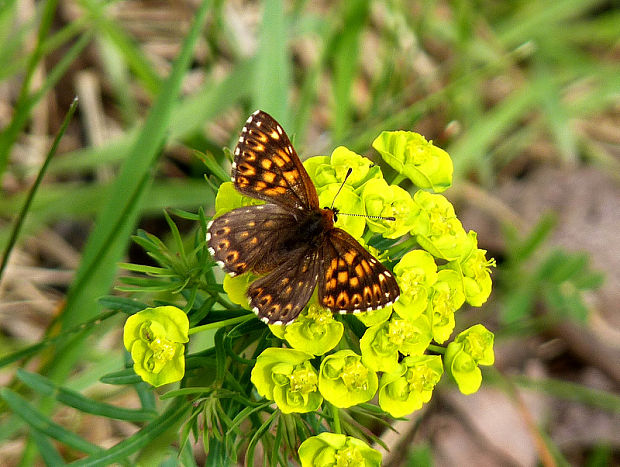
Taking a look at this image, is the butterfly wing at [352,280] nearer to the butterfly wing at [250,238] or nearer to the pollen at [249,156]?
the butterfly wing at [250,238]

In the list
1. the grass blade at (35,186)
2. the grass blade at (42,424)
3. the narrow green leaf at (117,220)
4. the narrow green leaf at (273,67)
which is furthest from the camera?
the narrow green leaf at (273,67)

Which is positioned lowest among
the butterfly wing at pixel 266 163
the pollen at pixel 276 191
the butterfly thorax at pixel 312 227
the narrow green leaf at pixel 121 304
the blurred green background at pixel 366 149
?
the blurred green background at pixel 366 149

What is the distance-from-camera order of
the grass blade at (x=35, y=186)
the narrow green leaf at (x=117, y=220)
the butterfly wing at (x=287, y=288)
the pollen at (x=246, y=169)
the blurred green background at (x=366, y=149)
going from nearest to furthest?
the butterfly wing at (x=287, y=288) < the pollen at (x=246, y=169) < the grass blade at (x=35, y=186) < the narrow green leaf at (x=117, y=220) < the blurred green background at (x=366, y=149)

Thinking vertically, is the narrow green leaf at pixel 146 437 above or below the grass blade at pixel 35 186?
below

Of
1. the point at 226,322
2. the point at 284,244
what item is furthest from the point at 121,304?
the point at 284,244

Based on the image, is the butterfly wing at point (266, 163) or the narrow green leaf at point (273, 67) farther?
the narrow green leaf at point (273, 67)

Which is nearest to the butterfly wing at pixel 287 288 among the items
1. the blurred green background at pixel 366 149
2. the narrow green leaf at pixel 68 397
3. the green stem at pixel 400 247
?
the green stem at pixel 400 247

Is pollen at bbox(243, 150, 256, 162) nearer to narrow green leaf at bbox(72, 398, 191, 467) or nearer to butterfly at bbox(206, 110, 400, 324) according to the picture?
butterfly at bbox(206, 110, 400, 324)

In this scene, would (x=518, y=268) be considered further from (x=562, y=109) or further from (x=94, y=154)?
(x=94, y=154)
